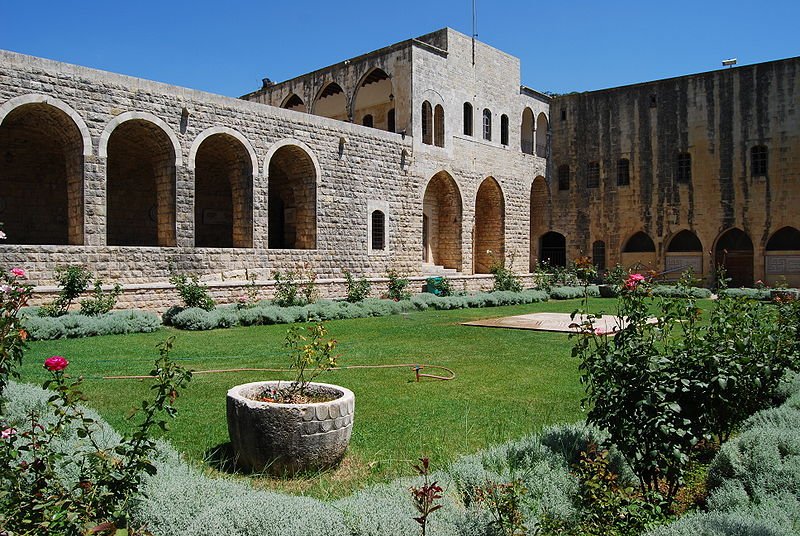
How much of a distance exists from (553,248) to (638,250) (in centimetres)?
398

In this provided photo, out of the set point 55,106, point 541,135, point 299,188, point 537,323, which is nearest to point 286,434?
point 537,323

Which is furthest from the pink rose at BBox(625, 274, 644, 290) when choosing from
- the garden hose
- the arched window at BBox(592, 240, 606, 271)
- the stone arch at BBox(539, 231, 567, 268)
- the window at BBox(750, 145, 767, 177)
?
the stone arch at BBox(539, 231, 567, 268)

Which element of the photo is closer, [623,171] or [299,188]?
[299,188]

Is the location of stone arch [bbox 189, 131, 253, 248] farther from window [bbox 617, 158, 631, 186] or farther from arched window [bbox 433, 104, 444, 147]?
window [bbox 617, 158, 631, 186]

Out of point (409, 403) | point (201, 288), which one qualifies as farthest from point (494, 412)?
point (201, 288)

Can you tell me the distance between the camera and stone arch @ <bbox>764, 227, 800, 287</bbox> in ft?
76.4

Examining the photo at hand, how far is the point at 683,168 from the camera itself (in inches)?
995

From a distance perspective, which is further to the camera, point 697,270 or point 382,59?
point 697,270

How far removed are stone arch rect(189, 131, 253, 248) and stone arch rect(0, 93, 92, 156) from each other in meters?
2.42

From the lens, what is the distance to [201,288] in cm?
1373

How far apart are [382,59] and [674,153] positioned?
1293cm

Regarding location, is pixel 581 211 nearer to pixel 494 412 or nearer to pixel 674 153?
pixel 674 153

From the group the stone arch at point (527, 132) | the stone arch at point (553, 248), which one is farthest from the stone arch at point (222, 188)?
the stone arch at point (553, 248)

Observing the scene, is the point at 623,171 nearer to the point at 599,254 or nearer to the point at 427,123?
the point at 599,254
